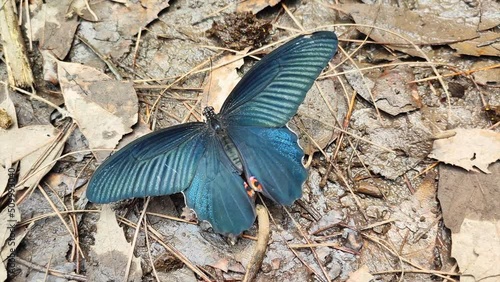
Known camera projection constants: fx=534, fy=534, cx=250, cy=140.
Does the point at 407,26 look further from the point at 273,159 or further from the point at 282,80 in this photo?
the point at 273,159

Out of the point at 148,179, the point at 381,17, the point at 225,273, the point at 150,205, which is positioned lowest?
the point at 225,273

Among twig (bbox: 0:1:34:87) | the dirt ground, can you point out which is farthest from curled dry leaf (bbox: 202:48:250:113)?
twig (bbox: 0:1:34:87)

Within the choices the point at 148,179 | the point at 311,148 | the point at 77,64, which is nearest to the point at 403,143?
the point at 311,148

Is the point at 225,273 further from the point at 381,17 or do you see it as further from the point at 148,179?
the point at 381,17

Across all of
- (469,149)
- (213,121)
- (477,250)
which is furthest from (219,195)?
(469,149)

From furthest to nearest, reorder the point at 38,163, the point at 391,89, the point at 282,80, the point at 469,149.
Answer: the point at 391,89 < the point at 38,163 < the point at 469,149 < the point at 282,80

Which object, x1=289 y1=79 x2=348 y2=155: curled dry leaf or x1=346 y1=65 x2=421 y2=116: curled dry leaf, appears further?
x1=346 y1=65 x2=421 y2=116: curled dry leaf

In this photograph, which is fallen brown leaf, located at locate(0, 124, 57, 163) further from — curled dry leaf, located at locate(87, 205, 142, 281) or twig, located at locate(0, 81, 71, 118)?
curled dry leaf, located at locate(87, 205, 142, 281)
